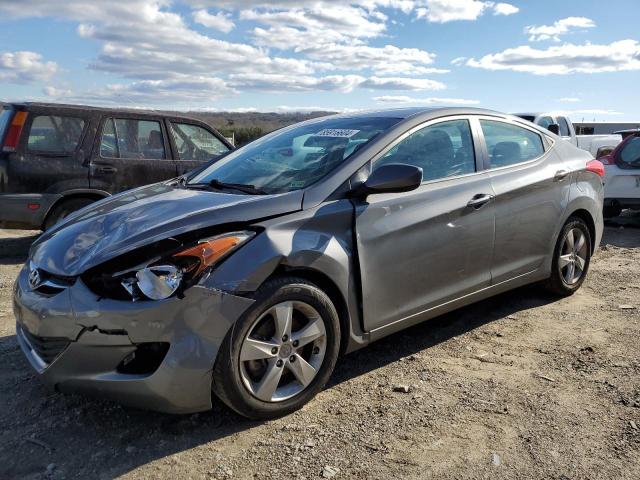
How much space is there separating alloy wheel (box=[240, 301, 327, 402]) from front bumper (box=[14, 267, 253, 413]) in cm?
20

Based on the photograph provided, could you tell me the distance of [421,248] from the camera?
143 inches

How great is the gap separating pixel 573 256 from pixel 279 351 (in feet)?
10.3

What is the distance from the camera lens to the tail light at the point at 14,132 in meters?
6.49

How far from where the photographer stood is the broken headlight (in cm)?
275

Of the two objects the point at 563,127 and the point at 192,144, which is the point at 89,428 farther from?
the point at 563,127

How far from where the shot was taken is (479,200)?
4.00m

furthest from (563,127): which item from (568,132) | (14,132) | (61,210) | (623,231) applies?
(14,132)

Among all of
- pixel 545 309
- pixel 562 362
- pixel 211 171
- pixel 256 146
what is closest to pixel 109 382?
pixel 211 171

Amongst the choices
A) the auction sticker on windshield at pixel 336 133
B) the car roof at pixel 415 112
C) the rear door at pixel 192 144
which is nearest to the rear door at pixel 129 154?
the rear door at pixel 192 144

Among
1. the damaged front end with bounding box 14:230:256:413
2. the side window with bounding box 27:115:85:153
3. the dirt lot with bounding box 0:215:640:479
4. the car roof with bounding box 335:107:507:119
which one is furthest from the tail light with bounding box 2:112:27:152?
the damaged front end with bounding box 14:230:256:413

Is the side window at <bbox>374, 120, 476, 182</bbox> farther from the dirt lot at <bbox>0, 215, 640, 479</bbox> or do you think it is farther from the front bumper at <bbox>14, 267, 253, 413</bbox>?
the front bumper at <bbox>14, 267, 253, 413</bbox>

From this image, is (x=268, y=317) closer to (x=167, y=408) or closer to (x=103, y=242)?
(x=167, y=408)

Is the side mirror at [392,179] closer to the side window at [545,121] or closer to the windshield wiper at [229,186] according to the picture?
the windshield wiper at [229,186]

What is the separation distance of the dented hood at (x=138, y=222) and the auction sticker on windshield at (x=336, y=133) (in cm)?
78
